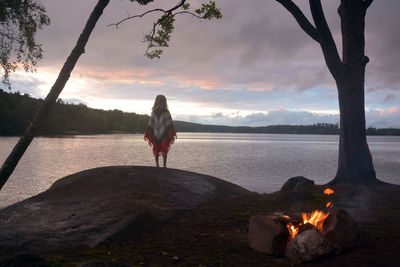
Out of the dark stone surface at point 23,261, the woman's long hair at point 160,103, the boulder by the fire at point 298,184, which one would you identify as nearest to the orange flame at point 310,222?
the dark stone surface at point 23,261

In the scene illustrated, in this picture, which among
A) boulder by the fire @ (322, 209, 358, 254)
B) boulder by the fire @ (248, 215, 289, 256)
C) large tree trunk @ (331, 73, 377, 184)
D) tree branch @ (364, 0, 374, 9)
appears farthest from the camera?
tree branch @ (364, 0, 374, 9)

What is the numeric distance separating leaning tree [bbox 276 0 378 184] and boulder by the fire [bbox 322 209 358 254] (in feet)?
21.4

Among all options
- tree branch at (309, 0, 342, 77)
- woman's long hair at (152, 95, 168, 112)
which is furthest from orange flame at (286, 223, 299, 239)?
woman's long hair at (152, 95, 168, 112)

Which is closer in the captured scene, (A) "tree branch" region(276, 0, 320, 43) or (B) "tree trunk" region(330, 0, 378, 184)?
(B) "tree trunk" region(330, 0, 378, 184)

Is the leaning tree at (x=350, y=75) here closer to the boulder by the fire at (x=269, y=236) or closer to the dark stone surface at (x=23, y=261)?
the boulder by the fire at (x=269, y=236)

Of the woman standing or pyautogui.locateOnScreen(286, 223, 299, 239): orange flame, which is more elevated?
the woman standing

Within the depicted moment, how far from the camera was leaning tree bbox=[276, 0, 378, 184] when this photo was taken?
12430 millimetres

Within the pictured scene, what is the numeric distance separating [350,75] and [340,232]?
8060mm

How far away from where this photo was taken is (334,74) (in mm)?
12711

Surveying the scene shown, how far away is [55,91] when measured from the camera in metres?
7.14

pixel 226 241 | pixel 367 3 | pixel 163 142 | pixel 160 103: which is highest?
pixel 367 3

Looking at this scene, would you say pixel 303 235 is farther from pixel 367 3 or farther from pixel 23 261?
pixel 367 3

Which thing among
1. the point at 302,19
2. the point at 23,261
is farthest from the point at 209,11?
the point at 23,261

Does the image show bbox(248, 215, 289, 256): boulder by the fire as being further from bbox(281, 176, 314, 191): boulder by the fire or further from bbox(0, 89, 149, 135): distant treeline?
bbox(0, 89, 149, 135): distant treeline
